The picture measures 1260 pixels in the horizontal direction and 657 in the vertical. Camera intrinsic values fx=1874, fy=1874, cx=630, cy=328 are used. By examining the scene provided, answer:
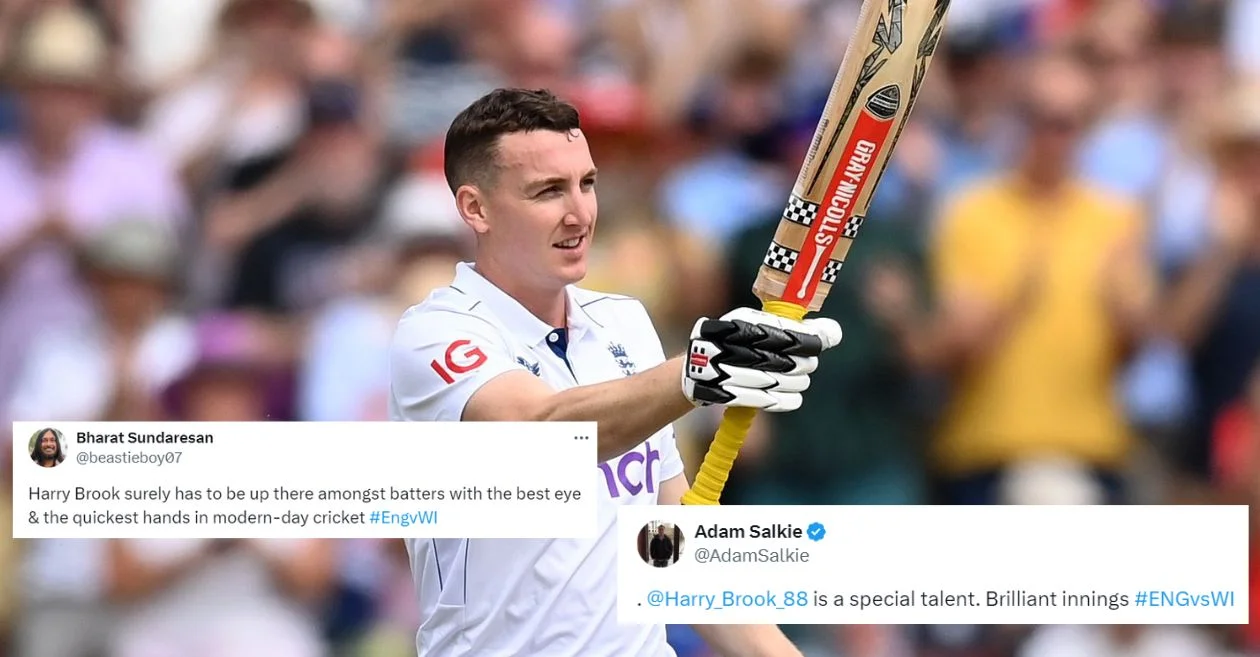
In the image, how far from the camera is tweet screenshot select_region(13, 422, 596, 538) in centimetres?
414

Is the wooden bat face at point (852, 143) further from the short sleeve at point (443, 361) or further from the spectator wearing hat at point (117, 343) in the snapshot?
the spectator wearing hat at point (117, 343)

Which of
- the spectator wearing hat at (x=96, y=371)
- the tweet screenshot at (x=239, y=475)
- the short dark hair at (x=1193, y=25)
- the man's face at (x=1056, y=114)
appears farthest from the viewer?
the short dark hair at (x=1193, y=25)

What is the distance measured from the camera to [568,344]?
401 cm

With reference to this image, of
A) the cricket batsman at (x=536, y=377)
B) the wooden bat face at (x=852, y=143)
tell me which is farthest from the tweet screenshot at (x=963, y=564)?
the wooden bat face at (x=852, y=143)

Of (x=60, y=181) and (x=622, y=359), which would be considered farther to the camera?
(x=60, y=181)

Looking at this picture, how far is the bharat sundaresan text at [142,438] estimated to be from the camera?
4.29 meters

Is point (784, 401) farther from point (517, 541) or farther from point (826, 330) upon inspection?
point (517, 541)

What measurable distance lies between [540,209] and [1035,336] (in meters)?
2.60

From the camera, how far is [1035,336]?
606 centimetres

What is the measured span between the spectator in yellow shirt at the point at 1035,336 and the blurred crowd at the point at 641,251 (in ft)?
0.03

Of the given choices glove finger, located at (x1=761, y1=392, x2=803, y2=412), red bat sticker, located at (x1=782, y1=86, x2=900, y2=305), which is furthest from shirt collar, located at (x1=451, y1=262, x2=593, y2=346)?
glove finger, located at (x1=761, y1=392, x2=803, y2=412)

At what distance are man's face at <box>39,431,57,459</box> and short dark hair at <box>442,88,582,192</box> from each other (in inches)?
44.2

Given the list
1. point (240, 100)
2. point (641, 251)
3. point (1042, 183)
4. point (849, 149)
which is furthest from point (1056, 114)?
point (849, 149)

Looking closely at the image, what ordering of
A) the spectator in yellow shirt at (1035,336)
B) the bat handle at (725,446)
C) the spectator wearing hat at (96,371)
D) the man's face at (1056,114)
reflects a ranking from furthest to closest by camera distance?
the man's face at (1056,114)
the spectator in yellow shirt at (1035,336)
the spectator wearing hat at (96,371)
the bat handle at (725,446)
